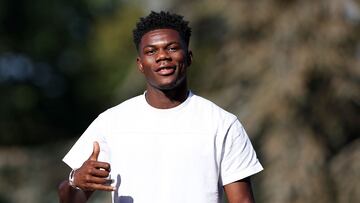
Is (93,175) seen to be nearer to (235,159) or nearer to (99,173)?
(99,173)

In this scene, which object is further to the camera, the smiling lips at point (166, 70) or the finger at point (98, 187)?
the smiling lips at point (166, 70)

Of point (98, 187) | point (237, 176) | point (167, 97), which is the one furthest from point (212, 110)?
point (98, 187)

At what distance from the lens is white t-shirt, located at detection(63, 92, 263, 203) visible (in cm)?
547

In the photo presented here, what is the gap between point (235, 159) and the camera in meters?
5.56

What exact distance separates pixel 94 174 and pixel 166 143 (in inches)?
14.8

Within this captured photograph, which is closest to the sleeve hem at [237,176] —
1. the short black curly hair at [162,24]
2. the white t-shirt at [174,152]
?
the white t-shirt at [174,152]

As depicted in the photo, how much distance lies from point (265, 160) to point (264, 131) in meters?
0.39

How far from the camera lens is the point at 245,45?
49.3ft

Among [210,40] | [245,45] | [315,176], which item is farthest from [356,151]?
[210,40]

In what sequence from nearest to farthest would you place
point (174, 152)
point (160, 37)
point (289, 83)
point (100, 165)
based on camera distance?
1. point (100, 165)
2. point (174, 152)
3. point (160, 37)
4. point (289, 83)

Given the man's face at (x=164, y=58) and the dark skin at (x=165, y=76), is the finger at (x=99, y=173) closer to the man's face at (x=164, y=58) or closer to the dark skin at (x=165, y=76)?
the dark skin at (x=165, y=76)

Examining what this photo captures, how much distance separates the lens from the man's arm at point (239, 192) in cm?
552

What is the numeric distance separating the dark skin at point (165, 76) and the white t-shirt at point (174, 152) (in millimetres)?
43

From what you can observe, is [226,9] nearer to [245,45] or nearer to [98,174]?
[245,45]
